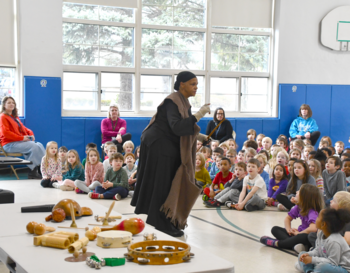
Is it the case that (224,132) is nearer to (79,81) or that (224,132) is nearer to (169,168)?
(79,81)

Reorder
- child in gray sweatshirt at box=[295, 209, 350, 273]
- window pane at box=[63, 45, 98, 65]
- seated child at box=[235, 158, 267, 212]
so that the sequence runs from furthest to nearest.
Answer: window pane at box=[63, 45, 98, 65] < seated child at box=[235, 158, 267, 212] < child in gray sweatshirt at box=[295, 209, 350, 273]

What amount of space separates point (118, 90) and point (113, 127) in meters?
1.25

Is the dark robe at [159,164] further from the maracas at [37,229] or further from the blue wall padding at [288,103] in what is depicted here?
the blue wall padding at [288,103]

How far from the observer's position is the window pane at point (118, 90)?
10.1m

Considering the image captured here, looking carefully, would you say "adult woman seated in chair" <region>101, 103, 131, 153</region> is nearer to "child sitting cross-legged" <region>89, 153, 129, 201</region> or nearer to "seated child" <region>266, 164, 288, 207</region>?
"child sitting cross-legged" <region>89, 153, 129, 201</region>

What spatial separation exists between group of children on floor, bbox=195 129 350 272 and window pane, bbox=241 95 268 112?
2.58 metres

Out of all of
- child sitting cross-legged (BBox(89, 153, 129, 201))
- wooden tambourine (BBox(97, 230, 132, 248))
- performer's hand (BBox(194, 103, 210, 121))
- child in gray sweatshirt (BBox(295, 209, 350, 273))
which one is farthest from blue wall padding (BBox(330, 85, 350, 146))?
wooden tambourine (BBox(97, 230, 132, 248))

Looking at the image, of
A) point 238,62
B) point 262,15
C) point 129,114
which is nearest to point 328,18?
point 262,15

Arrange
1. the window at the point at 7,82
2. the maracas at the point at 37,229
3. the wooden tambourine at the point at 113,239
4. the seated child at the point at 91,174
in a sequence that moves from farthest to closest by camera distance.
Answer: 1. the window at the point at 7,82
2. the seated child at the point at 91,174
3. the maracas at the point at 37,229
4. the wooden tambourine at the point at 113,239

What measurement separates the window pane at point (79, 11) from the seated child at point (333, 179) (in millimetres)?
6388

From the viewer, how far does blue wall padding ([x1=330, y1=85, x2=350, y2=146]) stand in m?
11.7

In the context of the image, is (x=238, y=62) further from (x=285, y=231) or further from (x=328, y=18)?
(x=285, y=231)

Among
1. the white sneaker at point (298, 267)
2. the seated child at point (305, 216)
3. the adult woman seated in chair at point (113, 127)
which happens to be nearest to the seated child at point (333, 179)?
the seated child at point (305, 216)

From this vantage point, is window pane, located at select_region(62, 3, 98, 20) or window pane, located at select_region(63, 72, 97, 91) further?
window pane, located at select_region(63, 72, 97, 91)
